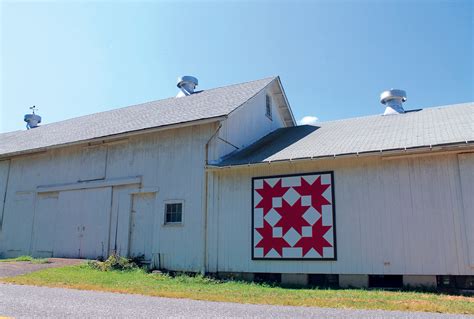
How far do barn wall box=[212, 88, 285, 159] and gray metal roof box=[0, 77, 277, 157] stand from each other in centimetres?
46

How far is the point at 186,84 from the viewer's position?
68.5ft

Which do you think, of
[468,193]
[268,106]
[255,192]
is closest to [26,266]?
[255,192]

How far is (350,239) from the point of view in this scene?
11344mm

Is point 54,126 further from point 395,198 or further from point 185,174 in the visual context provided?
point 395,198

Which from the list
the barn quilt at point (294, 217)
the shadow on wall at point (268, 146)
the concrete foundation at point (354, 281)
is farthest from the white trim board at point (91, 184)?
the concrete foundation at point (354, 281)

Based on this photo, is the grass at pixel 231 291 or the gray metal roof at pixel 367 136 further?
the gray metal roof at pixel 367 136

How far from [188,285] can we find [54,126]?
15.4 m

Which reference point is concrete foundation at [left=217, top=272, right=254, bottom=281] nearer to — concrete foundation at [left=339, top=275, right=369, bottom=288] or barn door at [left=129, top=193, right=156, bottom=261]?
concrete foundation at [left=339, top=275, right=369, bottom=288]

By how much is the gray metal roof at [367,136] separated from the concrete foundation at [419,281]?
325cm

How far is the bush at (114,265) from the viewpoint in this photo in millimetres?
13743

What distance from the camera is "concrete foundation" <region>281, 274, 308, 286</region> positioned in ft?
38.9

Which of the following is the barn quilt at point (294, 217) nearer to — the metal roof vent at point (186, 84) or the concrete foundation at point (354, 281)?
the concrete foundation at point (354, 281)

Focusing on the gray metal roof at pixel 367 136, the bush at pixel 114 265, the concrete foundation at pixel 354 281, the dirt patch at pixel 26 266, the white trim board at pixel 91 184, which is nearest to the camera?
the concrete foundation at pixel 354 281

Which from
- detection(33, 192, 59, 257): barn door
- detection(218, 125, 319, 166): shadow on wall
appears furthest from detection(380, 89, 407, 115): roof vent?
detection(33, 192, 59, 257): barn door
